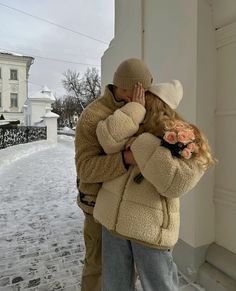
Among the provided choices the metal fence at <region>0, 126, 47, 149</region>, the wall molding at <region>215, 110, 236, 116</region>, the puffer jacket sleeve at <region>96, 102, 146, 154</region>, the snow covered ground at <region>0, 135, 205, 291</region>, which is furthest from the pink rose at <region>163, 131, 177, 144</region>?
the metal fence at <region>0, 126, 47, 149</region>

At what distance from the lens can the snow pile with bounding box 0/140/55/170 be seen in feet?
37.2

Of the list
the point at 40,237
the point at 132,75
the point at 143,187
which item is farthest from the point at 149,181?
the point at 40,237

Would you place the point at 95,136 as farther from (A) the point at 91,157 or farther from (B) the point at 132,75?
(B) the point at 132,75

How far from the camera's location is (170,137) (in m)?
1.43

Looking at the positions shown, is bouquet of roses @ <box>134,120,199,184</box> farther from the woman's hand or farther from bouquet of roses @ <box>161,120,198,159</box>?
the woman's hand

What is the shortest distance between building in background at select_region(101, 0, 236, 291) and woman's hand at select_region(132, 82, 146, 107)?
118 centimetres

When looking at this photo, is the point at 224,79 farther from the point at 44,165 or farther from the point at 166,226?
the point at 44,165

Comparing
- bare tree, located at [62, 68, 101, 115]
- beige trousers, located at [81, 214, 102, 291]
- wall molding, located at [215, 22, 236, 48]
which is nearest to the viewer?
beige trousers, located at [81, 214, 102, 291]

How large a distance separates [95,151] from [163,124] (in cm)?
42

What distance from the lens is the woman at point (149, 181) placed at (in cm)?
144

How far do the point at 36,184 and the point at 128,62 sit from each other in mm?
6267

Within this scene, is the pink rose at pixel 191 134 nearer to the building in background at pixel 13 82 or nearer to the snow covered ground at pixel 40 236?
the snow covered ground at pixel 40 236

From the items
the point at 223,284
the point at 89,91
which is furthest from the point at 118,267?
the point at 89,91

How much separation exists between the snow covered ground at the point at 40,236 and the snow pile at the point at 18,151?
3.79 metres
